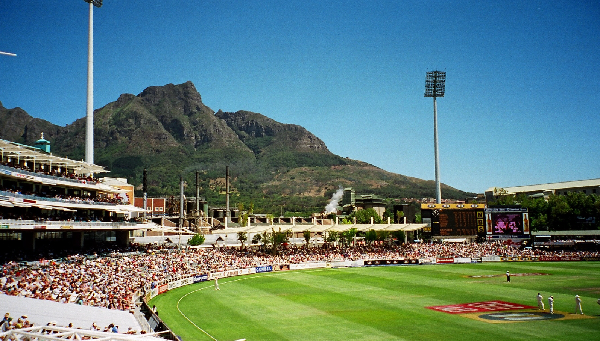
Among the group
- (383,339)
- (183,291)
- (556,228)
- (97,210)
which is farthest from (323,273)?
(556,228)

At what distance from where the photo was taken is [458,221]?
82312 millimetres

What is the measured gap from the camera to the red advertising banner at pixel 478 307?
3447 cm

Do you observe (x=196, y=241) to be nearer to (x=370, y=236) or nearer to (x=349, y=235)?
(x=349, y=235)

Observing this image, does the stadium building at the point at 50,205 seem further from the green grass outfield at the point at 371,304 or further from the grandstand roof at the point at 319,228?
the grandstand roof at the point at 319,228

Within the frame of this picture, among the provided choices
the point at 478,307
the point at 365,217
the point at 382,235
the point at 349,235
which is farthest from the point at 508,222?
the point at 478,307

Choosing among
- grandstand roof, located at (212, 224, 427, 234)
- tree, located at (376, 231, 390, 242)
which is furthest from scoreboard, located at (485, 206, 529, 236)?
tree, located at (376, 231, 390, 242)

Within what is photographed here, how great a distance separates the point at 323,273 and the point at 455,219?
1311 inches

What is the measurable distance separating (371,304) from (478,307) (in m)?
8.07

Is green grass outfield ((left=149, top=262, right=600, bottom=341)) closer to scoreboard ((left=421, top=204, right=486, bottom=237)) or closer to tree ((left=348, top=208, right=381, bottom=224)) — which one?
scoreboard ((left=421, top=204, right=486, bottom=237))

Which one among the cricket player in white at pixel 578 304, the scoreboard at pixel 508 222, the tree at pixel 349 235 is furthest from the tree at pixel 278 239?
the cricket player in white at pixel 578 304

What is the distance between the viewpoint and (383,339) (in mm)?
27219

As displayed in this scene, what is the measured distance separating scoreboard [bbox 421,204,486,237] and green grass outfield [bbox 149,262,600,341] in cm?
1990

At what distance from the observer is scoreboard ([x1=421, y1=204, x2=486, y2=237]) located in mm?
81812

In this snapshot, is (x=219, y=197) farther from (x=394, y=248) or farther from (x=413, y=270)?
(x=413, y=270)
